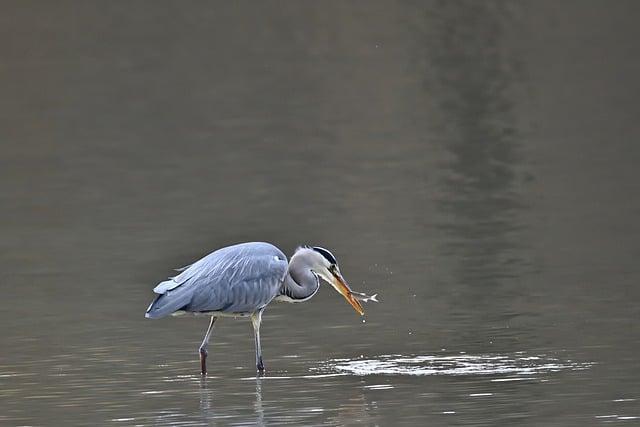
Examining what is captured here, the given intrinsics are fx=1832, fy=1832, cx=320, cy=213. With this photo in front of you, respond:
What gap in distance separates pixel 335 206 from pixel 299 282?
6851 mm

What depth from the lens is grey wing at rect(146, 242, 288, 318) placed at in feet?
40.5

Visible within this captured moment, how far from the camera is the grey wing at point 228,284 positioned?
12352mm

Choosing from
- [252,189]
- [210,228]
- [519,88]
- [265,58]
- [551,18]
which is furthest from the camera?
[551,18]

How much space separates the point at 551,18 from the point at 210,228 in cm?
2220

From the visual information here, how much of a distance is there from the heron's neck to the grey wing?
0.44ft

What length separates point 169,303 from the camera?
483 inches

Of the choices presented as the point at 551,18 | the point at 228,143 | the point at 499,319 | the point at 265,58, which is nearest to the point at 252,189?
the point at 228,143

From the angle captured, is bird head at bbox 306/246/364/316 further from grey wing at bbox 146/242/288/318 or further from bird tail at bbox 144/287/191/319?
bird tail at bbox 144/287/191/319

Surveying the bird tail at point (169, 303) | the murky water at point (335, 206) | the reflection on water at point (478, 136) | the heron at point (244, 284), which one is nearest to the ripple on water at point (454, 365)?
the murky water at point (335, 206)

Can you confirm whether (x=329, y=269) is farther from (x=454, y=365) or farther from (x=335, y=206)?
(x=335, y=206)

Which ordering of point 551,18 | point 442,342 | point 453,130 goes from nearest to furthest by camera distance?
point 442,342 < point 453,130 < point 551,18

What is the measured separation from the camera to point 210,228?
19109 mm

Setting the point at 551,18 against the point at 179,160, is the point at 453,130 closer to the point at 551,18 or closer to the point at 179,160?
the point at 179,160

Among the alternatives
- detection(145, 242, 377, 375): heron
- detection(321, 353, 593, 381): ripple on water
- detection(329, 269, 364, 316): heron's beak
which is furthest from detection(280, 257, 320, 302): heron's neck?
detection(321, 353, 593, 381): ripple on water
